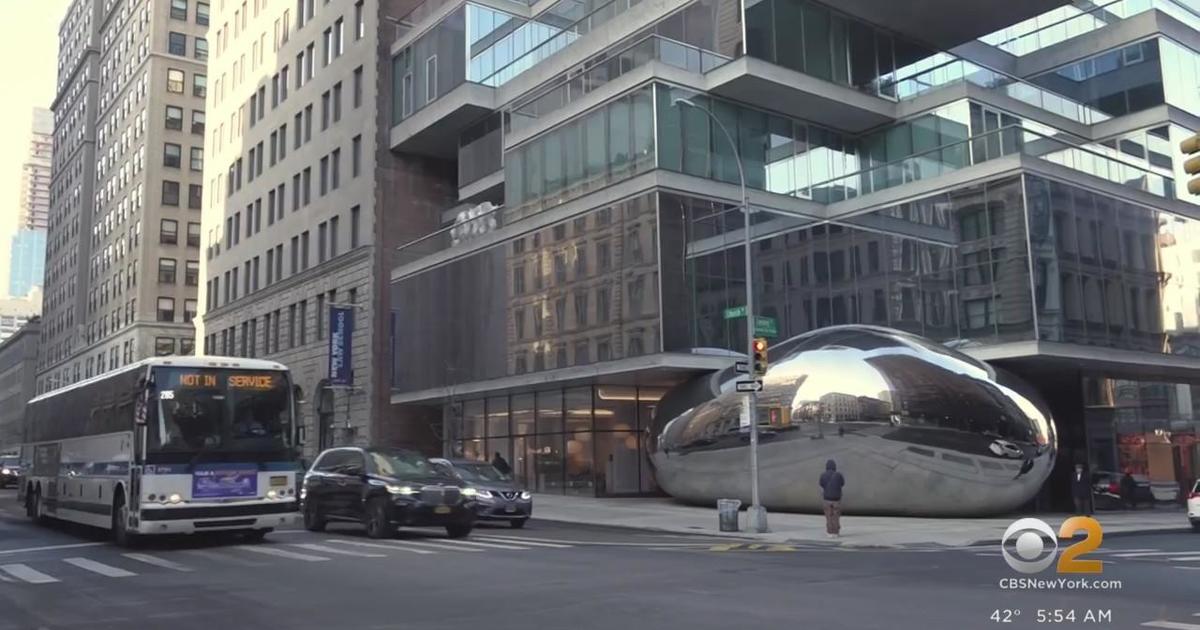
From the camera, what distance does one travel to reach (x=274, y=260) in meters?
59.0

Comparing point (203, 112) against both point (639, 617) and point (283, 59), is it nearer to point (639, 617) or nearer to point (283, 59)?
point (283, 59)

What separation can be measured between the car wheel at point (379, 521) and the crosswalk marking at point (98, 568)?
16.6 ft

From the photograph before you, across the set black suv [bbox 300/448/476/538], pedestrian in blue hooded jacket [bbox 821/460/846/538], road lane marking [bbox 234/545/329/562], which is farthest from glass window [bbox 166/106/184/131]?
pedestrian in blue hooded jacket [bbox 821/460/846/538]

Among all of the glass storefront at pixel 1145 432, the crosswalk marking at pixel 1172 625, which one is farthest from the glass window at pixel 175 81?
the crosswalk marking at pixel 1172 625

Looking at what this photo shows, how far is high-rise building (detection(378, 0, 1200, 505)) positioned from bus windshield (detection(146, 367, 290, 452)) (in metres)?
13.7

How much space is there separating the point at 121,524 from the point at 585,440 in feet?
63.8

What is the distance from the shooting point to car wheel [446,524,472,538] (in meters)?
19.5

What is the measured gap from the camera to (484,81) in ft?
145

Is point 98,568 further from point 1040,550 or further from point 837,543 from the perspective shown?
point 1040,550

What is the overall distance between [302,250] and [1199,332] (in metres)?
43.8

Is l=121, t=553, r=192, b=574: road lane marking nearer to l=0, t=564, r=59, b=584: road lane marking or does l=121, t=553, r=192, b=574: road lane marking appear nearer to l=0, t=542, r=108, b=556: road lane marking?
l=0, t=564, r=59, b=584: road lane marking

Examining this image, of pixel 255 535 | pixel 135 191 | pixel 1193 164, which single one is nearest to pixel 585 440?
pixel 255 535

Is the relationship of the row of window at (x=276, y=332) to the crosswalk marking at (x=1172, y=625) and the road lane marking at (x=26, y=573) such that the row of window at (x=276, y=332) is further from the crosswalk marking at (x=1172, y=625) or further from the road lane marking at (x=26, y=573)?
the crosswalk marking at (x=1172, y=625)

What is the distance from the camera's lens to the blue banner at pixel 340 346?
47438 mm
